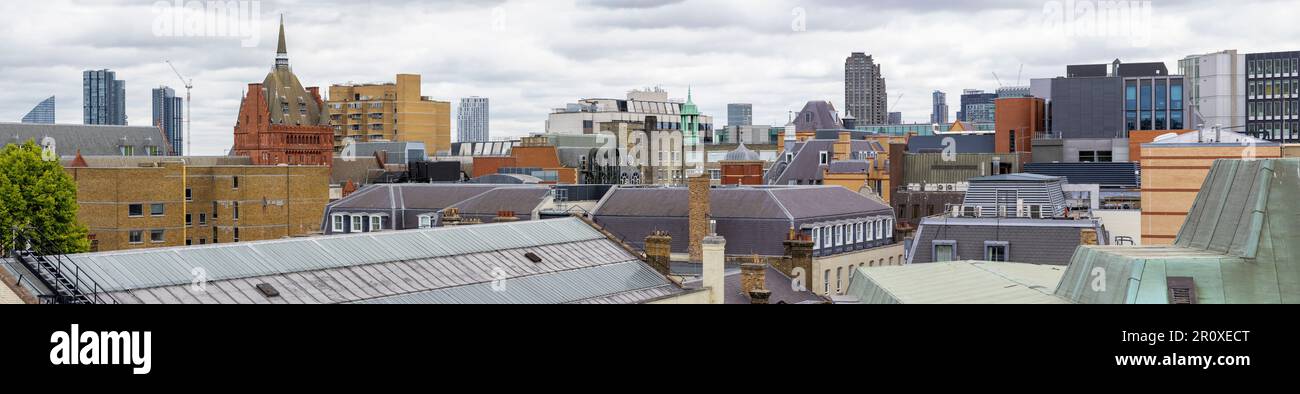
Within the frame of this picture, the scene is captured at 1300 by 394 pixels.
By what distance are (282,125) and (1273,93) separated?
10505 centimetres

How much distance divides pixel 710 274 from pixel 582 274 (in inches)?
150

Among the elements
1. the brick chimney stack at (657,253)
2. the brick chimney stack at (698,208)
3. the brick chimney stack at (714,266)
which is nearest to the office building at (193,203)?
the brick chimney stack at (698,208)

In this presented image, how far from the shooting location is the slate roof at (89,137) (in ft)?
383

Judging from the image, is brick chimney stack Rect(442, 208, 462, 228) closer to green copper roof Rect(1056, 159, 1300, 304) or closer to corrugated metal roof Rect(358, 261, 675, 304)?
corrugated metal roof Rect(358, 261, 675, 304)

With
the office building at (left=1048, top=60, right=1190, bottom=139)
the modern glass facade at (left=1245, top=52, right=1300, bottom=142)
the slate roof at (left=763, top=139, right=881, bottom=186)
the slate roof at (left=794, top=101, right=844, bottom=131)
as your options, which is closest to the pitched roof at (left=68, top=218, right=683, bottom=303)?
the slate roof at (left=763, top=139, right=881, bottom=186)

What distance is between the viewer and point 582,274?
38.3 metres

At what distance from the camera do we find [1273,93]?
141375 mm

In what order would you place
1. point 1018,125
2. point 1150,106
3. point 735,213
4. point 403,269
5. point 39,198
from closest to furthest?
point 403,269
point 735,213
point 39,198
point 1150,106
point 1018,125

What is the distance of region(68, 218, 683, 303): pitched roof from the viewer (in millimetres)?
28516

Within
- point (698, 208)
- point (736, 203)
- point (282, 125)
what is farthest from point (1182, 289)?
point (282, 125)

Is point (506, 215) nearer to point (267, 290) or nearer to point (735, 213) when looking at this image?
point (735, 213)
